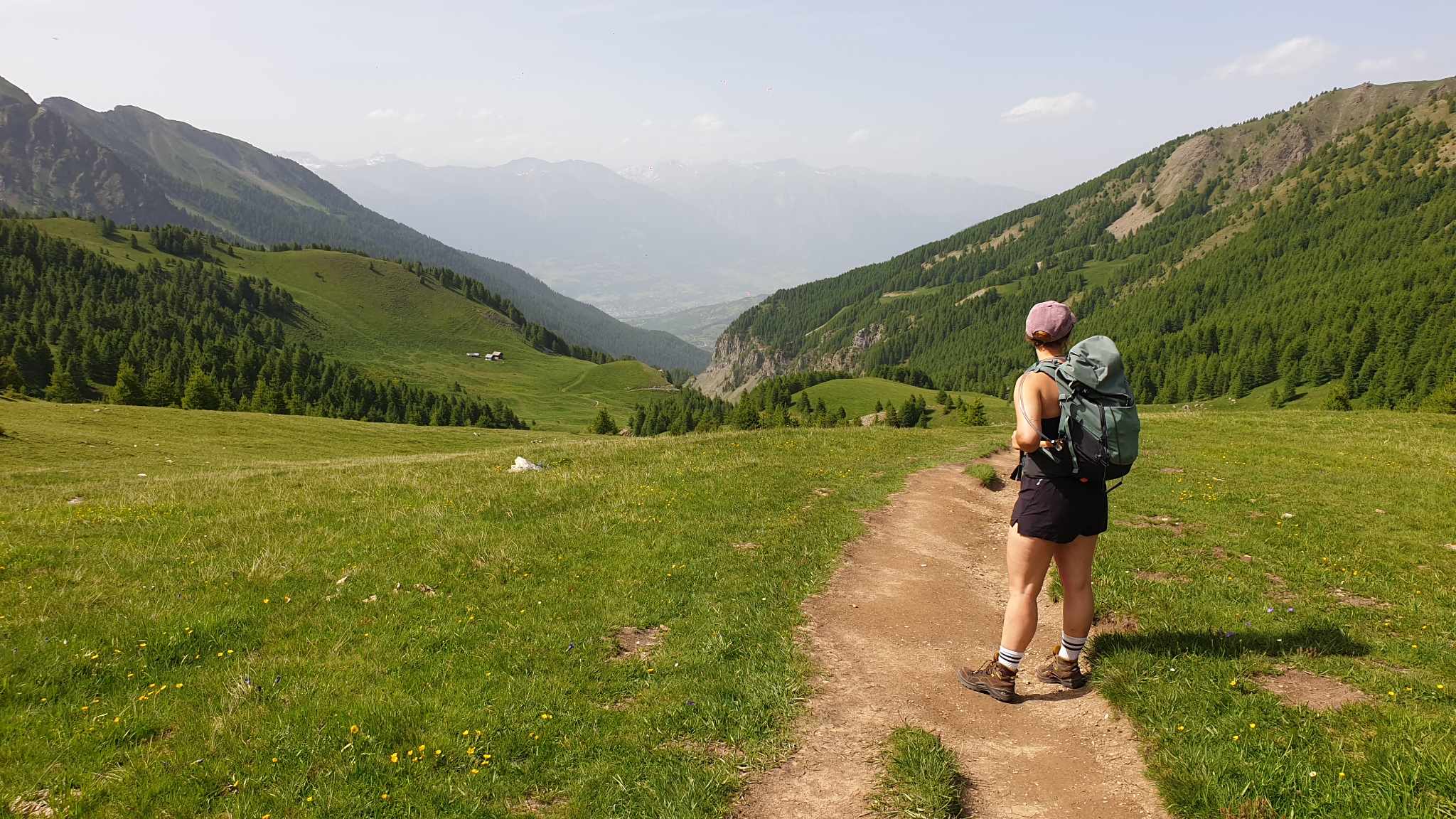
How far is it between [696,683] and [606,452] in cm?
1697

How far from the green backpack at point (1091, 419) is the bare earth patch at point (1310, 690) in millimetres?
3236

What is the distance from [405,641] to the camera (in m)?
9.55

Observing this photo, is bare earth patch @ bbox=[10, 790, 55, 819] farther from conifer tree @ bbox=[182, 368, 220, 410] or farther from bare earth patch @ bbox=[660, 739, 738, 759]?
conifer tree @ bbox=[182, 368, 220, 410]

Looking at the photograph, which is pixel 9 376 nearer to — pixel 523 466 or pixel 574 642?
pixel 523 466

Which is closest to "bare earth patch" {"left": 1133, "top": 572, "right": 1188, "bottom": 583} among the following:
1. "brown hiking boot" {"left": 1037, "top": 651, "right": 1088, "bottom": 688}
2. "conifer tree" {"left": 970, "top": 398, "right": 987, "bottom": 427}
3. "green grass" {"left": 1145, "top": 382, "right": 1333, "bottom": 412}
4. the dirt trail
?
the dirt trail

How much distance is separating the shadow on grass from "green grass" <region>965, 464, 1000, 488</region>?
1282cm

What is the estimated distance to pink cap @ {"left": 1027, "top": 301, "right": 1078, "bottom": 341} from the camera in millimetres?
7949

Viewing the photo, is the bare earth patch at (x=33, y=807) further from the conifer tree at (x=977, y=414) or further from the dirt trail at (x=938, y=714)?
the conifer tree at (x=977, y=414)

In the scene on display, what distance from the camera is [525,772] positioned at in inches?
272

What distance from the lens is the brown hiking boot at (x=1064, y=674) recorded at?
28.5ft

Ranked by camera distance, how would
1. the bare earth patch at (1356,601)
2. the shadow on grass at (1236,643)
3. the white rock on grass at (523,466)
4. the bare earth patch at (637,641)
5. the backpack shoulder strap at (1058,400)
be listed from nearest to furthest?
1. the backpack shoulder strap at (1058,400)
2. the shadow on grass at (1236,643)
3. the bare earth patch at (637,641)
4. the bare earth patch at (1356,601)
5. the white rock on grass at (523,466)

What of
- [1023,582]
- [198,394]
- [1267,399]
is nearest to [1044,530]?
[1023,582]

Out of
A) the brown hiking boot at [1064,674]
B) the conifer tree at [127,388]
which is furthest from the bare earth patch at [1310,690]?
the conifer tree at [127,388]

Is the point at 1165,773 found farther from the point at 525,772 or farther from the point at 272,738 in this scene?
the point at 272,738
